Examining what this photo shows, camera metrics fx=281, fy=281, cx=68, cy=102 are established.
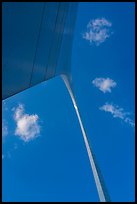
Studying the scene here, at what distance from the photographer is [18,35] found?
7.28 m

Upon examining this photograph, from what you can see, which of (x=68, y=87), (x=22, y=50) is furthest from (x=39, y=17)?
(x=68, y=87)

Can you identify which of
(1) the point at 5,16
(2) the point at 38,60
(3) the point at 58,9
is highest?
(3) the point at 58,9

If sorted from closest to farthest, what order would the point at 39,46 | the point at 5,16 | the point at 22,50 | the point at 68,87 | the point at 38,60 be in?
the point at 5,16
the point at 22,50
the point at 39,46
the point at 38,60
the point at 68,87

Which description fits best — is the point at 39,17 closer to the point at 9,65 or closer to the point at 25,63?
the point at 25,63

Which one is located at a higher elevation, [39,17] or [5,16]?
[39,17]

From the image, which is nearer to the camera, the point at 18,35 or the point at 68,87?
the point at 18,35

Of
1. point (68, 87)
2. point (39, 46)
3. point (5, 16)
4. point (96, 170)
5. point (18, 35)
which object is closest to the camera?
point (5, 16)

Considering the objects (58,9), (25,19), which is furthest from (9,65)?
(58,9)

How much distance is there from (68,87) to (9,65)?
22.7m

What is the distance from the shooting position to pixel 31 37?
8.46 m

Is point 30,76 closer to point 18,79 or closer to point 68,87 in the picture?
point 18,79

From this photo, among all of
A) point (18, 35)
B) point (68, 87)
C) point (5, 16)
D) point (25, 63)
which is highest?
point (68, 87)

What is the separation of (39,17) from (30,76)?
2.29 m

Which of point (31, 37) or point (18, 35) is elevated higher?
point (31, 37)
